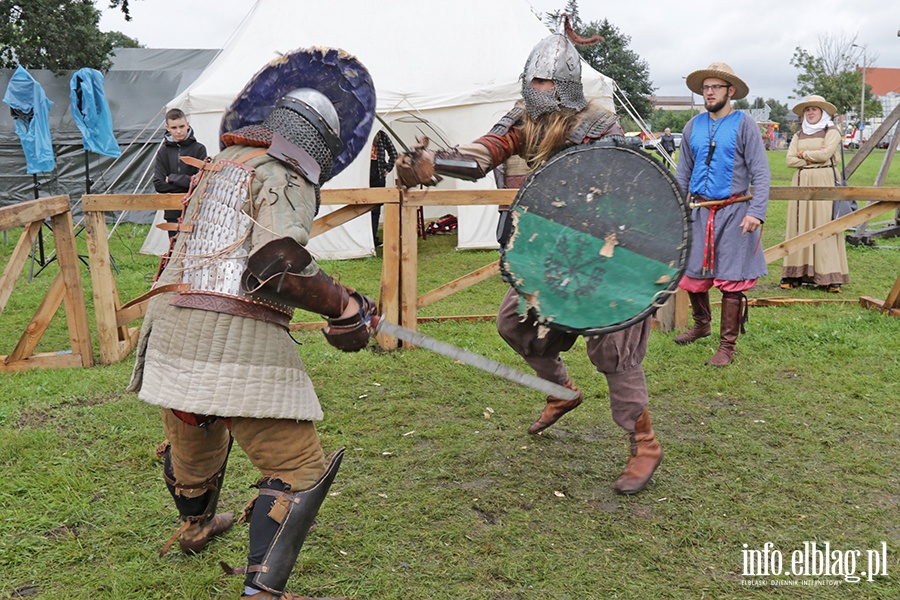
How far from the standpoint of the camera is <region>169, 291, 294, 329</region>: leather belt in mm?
2131

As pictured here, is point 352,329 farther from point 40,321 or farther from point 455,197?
point 40,321

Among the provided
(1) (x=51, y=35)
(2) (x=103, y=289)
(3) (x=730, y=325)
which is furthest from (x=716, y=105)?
(1) (x=51, y=35)

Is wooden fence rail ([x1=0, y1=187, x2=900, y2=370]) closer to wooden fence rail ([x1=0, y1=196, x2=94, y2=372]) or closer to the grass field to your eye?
wooden fence rail ([x1=0, y1=196, x2=94, y2=372])

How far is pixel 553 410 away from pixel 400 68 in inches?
262

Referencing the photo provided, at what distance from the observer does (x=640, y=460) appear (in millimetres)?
3299

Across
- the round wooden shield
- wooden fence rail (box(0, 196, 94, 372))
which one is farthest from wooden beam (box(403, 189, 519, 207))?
the round wooden shield

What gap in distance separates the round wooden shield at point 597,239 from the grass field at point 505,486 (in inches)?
34.5

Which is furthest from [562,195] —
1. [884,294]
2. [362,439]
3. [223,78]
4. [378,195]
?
[223,78]

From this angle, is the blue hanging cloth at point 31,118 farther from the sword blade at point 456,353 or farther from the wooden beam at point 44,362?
the sword blade at point 456,353

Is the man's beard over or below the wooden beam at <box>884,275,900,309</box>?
over

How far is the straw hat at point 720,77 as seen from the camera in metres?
4.93

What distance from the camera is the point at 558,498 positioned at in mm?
3248

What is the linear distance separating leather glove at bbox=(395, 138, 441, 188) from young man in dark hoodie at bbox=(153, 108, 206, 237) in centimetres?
422

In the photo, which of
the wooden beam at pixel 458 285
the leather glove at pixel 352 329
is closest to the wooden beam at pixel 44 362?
the wooden beam at pixel 458 285
